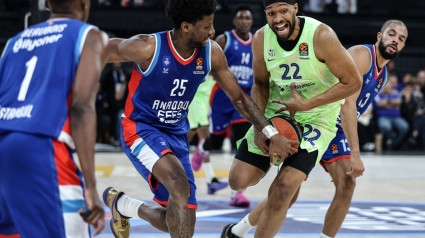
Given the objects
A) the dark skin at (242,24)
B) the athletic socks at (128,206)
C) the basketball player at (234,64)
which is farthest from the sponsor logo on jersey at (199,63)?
the dark skin at (242,24)

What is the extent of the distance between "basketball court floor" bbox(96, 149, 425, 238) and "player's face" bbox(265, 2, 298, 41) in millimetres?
1926

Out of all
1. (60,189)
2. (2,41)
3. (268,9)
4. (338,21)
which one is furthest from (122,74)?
(60,189)

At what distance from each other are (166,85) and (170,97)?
9 centimetres

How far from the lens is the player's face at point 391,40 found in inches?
215

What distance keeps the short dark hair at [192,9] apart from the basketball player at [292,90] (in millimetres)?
513

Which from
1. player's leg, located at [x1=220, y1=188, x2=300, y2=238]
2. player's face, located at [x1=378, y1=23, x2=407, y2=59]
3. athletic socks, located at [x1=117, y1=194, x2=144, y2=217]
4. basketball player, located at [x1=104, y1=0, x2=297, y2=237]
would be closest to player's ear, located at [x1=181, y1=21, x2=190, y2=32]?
basketball player, located at [x1=104, y1=0, x2=297, y2=237]

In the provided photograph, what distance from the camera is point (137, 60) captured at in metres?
4.48

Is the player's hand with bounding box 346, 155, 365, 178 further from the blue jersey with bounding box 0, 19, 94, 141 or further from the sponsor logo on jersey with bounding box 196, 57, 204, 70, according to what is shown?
the blue jersey with bounding box 0, 19, 94, 141

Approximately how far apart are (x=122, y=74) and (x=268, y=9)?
8950mm

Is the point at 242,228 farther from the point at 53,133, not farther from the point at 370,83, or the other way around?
the point at 53,133

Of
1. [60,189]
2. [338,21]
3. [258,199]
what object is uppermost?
[60,189]

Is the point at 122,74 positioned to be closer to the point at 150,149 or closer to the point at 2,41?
the point at 2,41

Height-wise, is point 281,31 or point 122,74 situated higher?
point 281,31

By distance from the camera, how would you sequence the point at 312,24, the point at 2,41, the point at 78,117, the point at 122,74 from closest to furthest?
the point at 78,117 < the point at 312,24 < the point at 122,74 < the point at 2,41
